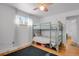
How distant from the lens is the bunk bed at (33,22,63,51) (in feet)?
4.71

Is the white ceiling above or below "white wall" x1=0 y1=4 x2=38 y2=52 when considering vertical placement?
above

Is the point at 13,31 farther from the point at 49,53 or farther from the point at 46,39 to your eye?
the point at 49,53

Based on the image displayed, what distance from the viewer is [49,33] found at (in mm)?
1471

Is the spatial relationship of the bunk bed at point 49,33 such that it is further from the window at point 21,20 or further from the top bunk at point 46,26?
the window at point 21,20

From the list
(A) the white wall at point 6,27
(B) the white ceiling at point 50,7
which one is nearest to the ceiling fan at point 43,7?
(B) the white ceiling at point 50,7

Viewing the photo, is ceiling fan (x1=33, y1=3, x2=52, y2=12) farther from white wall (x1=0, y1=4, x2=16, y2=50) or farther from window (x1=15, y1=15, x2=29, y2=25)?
white wall (x1=0, y1=4, x2=16, y2=50)

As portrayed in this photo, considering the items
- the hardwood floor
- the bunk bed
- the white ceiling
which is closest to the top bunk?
the bunk bed

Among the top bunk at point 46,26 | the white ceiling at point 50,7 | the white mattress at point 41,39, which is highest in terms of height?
the white ceiling at point 50,7

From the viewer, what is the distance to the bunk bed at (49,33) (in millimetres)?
1436

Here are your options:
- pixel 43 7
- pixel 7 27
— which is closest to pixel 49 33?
pixel 43 7

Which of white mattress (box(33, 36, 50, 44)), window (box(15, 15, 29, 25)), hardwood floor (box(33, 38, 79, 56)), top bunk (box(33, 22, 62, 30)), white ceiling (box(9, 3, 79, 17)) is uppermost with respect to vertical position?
white ceiling (box(9, 3, 79, 17))

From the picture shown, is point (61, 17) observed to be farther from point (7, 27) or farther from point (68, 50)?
point (7, 27)

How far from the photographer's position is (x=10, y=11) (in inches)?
56.2

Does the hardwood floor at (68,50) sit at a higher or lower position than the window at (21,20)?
lower
